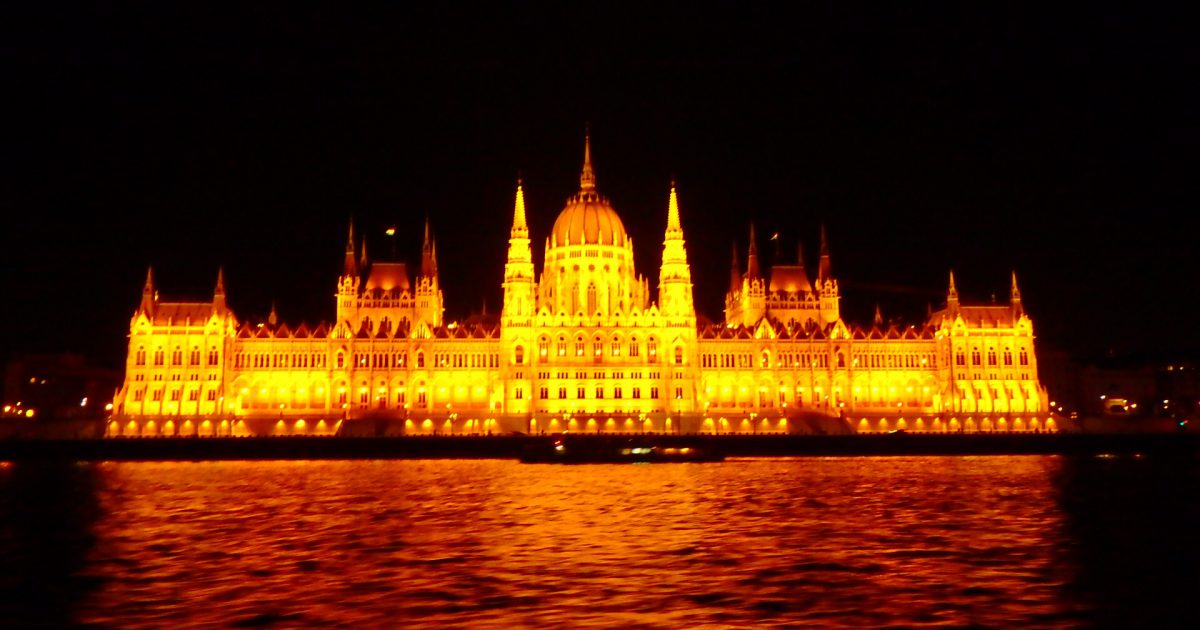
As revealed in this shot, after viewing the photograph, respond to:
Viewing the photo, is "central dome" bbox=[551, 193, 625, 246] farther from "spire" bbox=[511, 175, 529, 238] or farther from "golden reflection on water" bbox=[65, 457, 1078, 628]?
"golden reflection on water" bbox=[65, 457, 1078, 628]

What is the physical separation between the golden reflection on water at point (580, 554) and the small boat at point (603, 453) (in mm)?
19337

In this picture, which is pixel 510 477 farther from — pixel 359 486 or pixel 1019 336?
pixel 1019 336

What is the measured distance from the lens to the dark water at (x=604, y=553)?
22.7m

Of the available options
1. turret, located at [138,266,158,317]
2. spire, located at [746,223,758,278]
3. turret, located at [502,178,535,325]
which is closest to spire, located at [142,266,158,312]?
turret, located at [138,266,158,317]

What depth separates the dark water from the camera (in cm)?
2269

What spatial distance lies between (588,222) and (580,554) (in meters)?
82.1

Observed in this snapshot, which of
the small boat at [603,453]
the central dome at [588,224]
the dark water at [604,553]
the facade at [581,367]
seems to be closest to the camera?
the dark water at [604,553]

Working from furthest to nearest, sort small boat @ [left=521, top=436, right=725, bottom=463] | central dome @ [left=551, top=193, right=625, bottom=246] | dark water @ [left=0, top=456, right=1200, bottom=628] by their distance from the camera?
central dome @ [left=551, top=193, right=625, bottom=246] → small boat @ [left=521, top=436, right=725, bottom=463] → dark water @ [left=0, top=456, right=1200, bottom=628]

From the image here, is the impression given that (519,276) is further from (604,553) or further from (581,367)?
(604,553)

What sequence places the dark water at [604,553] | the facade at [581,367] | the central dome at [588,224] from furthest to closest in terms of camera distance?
the central dome at [588,224], the facade at [581,367], the dark water at [604,553]

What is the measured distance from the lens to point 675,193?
112125mm

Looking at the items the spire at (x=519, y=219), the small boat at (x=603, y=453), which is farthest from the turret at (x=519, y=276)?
the small boat at (x=603, y=453)

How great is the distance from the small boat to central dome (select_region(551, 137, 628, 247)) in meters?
34.7

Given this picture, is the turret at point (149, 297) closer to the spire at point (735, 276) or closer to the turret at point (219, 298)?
the turret at point (219, 298)
